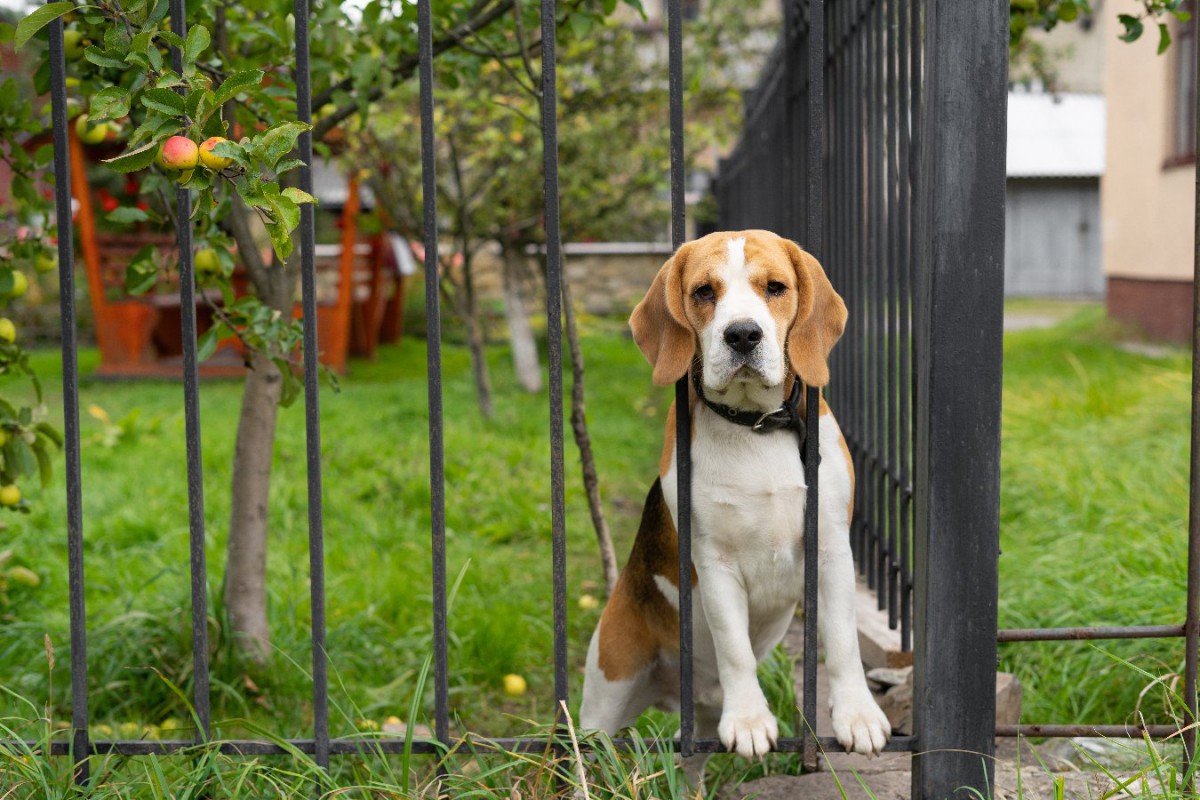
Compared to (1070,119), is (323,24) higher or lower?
lower

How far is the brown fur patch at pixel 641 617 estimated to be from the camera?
2.48 meters

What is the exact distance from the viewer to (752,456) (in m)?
2.20

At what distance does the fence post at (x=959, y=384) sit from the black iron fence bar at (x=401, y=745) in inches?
5.3

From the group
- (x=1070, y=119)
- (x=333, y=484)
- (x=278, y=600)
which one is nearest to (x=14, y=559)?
(x=278, y=600)

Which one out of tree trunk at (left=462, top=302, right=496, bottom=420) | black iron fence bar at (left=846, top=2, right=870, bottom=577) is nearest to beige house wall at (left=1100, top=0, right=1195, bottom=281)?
tree trunk at (left=462, top=302, right=496, bottom=420)

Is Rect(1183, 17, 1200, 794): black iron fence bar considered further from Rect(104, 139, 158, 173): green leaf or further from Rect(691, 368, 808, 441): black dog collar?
Rect(104, 139, 158, 173): green leaf

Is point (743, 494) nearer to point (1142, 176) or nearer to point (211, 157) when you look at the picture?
point (211, 157)

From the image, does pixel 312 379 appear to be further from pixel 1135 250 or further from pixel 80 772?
pixel 1135 250

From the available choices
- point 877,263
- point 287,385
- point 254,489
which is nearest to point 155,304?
point 254,489

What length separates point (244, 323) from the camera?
2.97 m

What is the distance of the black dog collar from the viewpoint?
7.20 feet

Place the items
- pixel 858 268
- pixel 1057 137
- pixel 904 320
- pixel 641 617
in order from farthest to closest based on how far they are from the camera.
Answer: pixel 1057 137, pixel 858 268, pixel 904 320, pixel 641 617

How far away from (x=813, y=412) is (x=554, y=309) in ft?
1.66

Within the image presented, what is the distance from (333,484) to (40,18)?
415 cm
